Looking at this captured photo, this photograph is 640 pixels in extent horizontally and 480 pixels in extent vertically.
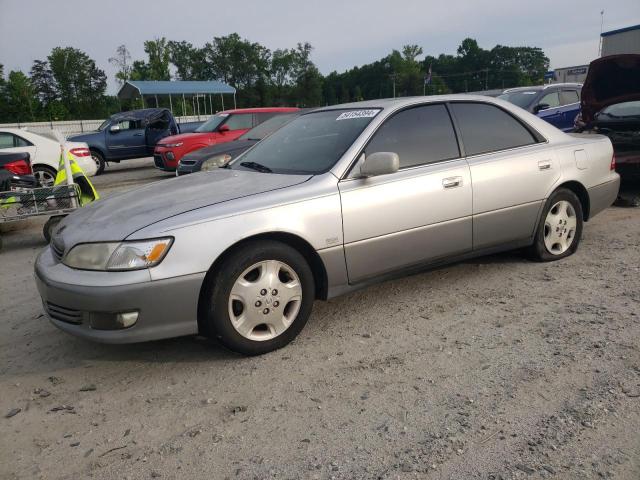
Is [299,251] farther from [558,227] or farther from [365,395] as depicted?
[558,227]

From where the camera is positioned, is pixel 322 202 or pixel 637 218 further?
pixel 637 218

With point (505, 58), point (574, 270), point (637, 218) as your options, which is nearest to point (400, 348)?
point (574, 270)

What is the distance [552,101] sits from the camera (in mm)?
11023

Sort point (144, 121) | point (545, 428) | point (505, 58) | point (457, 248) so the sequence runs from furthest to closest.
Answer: point (505, 58) → point (144, 121) → point (457, 248) → point (545, 428)

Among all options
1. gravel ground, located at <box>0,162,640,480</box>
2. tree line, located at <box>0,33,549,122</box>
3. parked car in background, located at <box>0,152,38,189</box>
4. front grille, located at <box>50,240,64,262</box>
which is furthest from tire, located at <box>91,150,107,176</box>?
tree line, located at <box>0,33,549,122</box>

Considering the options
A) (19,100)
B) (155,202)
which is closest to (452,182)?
(155,202)

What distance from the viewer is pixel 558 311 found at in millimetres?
3613

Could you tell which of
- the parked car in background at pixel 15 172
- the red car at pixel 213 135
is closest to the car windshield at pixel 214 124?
the red car at pixel 213 135

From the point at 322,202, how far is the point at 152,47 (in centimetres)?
6748

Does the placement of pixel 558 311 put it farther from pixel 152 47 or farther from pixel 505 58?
pixel 505 58

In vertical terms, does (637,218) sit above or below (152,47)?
below

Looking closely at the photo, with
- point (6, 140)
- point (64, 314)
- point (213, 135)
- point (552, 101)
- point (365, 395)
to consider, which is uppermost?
point (6, 140)

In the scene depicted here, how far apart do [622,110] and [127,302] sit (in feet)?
23.3

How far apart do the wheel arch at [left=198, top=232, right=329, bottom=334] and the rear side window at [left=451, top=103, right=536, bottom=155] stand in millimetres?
1598
